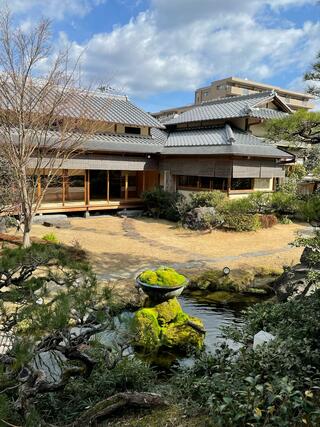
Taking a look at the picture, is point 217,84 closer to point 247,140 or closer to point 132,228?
point 247,140

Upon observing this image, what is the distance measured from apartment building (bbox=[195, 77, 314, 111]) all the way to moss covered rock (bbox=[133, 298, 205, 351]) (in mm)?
47372

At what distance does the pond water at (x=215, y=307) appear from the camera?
20.7ft

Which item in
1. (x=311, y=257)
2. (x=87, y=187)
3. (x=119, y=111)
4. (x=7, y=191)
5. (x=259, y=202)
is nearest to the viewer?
(x=311, y=257)

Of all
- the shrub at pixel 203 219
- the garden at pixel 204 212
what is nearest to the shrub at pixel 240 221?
the garden at pixel 204 212

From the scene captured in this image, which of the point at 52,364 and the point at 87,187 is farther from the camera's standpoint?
the point at 87,187

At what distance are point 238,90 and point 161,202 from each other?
40.2 meters

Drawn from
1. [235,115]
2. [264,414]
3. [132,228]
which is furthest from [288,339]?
[235,115]

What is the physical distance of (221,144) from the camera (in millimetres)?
15711

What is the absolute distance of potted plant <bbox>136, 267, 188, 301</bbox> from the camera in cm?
587

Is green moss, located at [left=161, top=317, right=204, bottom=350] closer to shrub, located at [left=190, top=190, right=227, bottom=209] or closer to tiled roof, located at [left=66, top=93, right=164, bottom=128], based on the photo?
shrub, located at [left=190, top=190, right=227, bottom=209]

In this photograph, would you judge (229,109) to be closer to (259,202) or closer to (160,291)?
(259,202)

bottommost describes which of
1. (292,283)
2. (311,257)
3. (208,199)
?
(292,283)

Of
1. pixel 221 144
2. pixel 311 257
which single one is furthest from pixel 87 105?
pixel 311 257

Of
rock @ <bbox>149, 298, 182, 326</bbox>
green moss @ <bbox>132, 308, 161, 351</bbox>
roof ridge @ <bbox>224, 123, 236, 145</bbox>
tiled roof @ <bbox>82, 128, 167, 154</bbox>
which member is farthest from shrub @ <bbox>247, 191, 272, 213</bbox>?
tiled roof @ <bbox>82, 128, 167, 154</bbox>
